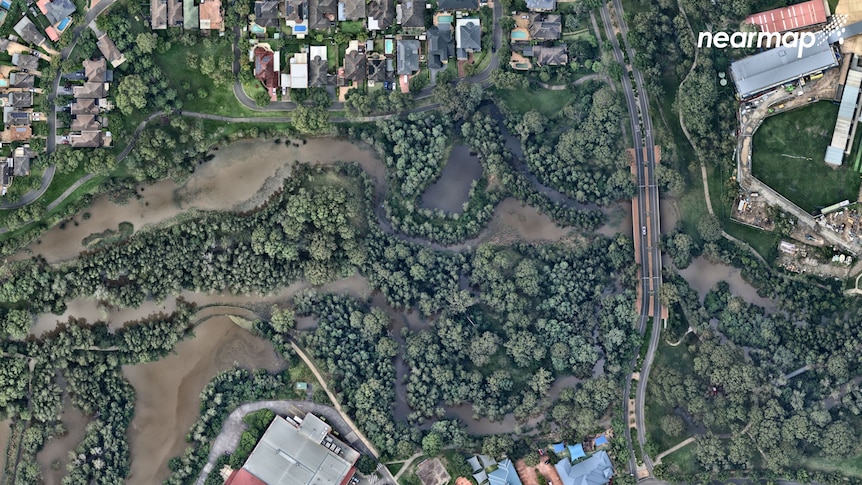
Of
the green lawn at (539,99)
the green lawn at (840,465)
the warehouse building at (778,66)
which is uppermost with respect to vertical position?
the warehouse building at (778,66)

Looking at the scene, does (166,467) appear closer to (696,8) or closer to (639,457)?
(639,457)

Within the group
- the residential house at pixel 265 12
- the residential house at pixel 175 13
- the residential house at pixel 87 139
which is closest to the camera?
the residential house at pixel 87 139

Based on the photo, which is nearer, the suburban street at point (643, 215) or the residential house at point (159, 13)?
the residential house at point (159, 13)

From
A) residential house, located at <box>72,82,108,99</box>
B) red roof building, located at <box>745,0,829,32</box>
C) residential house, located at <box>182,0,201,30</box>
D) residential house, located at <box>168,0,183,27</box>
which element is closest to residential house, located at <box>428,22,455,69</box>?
residential house, located at <box>182,0,201,30</box>

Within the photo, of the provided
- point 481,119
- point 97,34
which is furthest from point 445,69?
point 97,34

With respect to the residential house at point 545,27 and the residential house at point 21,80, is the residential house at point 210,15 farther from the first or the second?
the residential house at point 545,27

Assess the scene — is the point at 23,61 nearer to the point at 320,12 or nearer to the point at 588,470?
the point at 320,12

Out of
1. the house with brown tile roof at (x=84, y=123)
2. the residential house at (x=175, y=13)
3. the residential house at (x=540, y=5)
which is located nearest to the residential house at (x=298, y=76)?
the residential house at (x=175, y=13)
